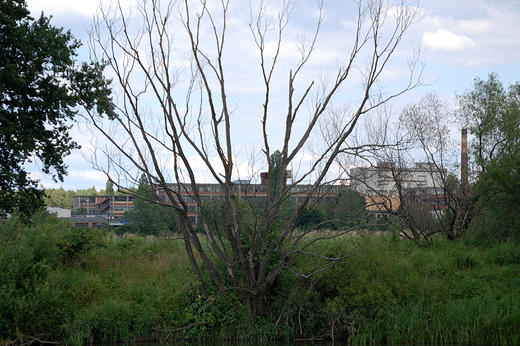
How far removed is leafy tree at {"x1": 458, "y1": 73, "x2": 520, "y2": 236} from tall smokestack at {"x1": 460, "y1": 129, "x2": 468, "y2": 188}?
0.88ft

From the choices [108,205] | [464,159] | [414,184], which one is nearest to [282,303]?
[414,184]

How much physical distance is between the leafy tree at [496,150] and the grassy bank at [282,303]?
1.76 meters

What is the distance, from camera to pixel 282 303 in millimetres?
11398

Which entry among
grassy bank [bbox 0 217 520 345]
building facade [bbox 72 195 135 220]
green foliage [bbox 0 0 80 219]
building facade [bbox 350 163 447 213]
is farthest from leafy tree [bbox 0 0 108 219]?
building facade [bbox 72 195 135 220]

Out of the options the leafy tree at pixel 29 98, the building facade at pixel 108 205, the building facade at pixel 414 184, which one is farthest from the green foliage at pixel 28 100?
the building facade at pixel 108 205

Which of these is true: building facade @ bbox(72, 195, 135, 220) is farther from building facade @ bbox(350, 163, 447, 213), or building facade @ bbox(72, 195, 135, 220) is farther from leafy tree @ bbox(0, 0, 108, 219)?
building facade @ bbox(350, 163, 447, 213)

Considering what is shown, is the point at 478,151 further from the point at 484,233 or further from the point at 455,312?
the point at 455,312

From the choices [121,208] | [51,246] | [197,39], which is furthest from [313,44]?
[121,208]

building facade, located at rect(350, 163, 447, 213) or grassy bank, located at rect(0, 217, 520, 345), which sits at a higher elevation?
building facade, located at rect(350, 163, 447, 213)

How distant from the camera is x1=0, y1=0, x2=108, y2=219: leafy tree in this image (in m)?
16.0

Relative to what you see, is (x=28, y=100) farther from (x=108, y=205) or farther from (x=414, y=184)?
(x=108, y=205)

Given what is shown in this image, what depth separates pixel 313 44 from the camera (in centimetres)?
1055

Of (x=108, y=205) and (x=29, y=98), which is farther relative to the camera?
(x=108, y=205)

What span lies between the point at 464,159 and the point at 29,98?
53.9 feet
